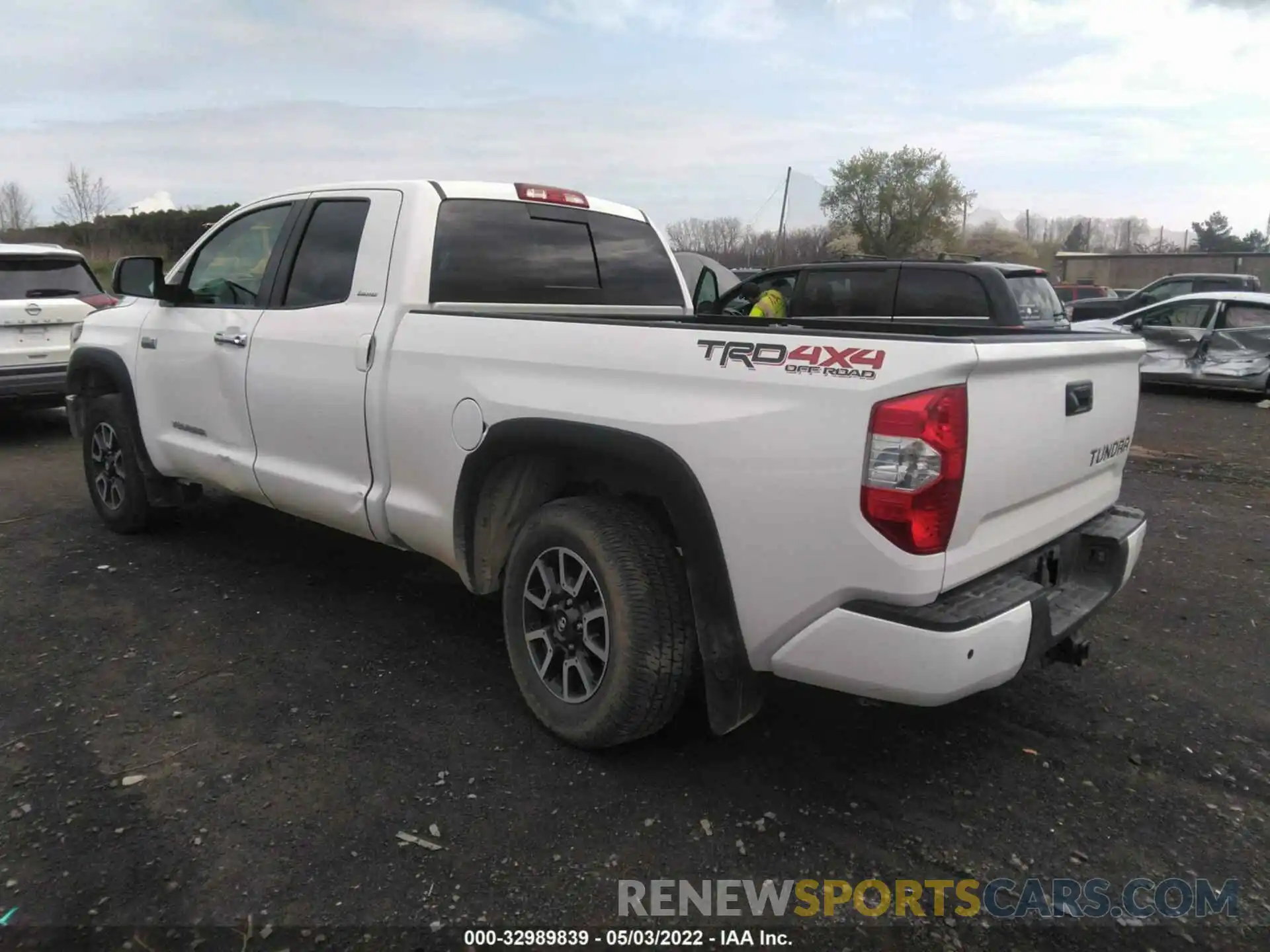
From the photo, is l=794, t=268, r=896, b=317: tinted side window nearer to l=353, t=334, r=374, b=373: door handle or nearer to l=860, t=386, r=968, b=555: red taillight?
l=353, t=334, r=374, b=373: door handle

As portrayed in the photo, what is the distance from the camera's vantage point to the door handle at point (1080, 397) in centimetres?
268

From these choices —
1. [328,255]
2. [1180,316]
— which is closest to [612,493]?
[328,255]

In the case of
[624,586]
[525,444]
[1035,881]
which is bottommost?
[1035,881]

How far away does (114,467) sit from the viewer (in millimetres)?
5305

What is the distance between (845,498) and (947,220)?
5979cm

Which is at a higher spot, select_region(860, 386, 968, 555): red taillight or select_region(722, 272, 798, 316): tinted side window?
select_region(722, 272, 798, 316): tinted side window

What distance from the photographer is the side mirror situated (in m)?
4.62

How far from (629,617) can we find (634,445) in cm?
52

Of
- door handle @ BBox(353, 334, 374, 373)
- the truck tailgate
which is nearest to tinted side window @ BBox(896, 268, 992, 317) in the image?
the truck tailgate

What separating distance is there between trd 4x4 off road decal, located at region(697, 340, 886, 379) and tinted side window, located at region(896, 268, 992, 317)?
6.10 metres

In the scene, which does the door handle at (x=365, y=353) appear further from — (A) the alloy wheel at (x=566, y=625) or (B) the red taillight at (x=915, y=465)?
(B) the red taillight at (x=915, y=465)

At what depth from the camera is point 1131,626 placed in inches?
166

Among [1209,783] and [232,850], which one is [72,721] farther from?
[1209,783]

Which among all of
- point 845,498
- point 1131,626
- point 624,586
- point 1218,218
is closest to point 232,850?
point 624,586
